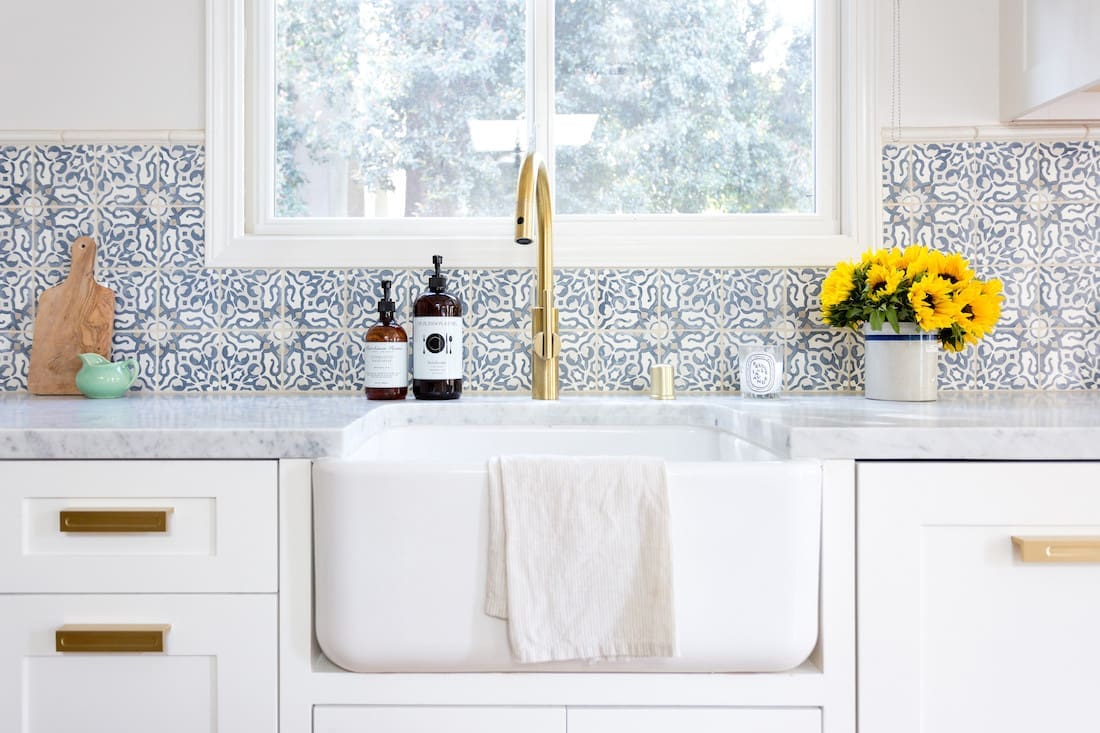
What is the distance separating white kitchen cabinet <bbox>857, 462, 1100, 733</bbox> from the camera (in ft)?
3.06

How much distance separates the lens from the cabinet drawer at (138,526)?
0.95 meters

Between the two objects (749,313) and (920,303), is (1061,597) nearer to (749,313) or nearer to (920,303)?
(920,303)

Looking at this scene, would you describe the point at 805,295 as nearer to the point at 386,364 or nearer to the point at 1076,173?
the point at 1076,173

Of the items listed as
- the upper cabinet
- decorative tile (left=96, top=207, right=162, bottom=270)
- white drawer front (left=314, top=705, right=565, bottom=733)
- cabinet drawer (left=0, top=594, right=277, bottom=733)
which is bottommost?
white drawer front (left=314, top=705, right=565, bottom=733)

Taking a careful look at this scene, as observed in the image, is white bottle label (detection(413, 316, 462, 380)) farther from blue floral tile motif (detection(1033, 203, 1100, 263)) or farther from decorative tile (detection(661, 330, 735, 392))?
blue floral tile motif (detection(1033, 203, 1100, 263))

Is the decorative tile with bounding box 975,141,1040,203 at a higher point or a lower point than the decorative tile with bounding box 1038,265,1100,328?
higher

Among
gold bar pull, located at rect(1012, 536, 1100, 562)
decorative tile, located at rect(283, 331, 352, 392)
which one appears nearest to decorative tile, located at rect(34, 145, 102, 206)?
decorative tile, located at rect(283, 331, 352, 392)

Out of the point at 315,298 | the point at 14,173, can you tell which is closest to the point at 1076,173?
the point at 315,298

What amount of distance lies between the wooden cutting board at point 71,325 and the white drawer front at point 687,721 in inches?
45.9

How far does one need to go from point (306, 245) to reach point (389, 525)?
82 centimetres

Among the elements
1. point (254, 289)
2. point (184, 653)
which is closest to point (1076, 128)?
point (254, 289)

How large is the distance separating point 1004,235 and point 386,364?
122cm

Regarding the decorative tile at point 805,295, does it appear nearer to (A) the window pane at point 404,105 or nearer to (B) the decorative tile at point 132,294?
(A) the window pane at point 404,105

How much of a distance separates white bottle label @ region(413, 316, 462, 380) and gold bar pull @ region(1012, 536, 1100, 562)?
0.90 metres
